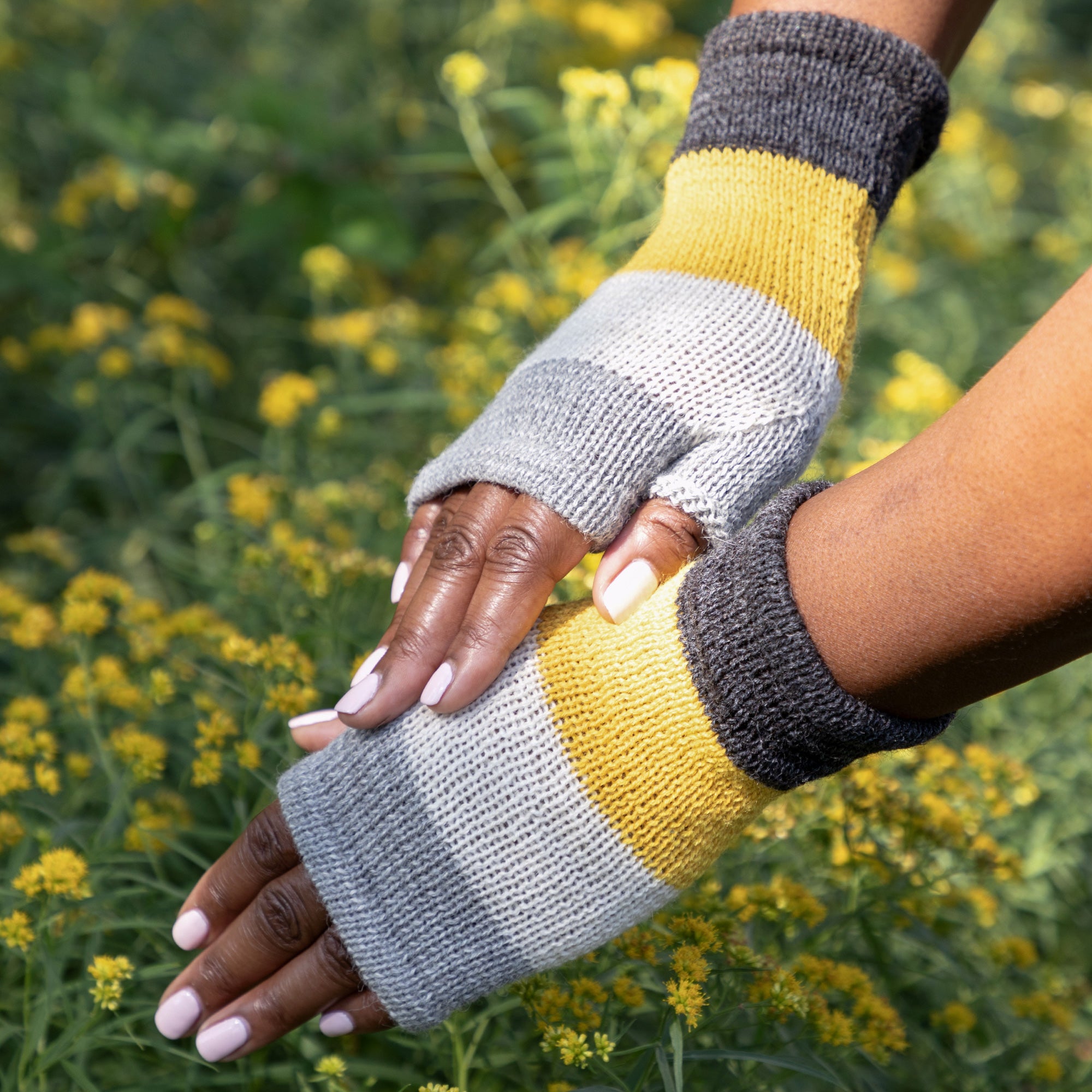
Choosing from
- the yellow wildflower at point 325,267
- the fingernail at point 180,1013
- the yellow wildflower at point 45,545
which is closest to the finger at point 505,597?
the fingernail at point 180,1013

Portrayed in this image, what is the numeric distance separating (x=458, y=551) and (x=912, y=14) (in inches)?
30.9

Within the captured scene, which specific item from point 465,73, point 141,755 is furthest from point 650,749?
point 465,73

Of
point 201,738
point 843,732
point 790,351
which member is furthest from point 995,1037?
point 201,738

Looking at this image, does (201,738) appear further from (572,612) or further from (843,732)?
(843,732)

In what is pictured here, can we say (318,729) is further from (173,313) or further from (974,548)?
(173,313)

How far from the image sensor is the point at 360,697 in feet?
3.04

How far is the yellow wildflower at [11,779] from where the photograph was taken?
42.8 inches

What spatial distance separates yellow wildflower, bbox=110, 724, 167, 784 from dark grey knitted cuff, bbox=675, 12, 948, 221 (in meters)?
0.86

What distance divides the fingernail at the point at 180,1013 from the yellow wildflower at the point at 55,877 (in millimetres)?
124

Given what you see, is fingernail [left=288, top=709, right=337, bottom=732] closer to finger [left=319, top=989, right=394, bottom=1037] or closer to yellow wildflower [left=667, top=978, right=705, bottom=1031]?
finger [left=319, top=989, right=394, bottom=1037]

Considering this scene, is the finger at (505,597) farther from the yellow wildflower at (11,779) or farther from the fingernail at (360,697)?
the yellow wildflower at (11,779)

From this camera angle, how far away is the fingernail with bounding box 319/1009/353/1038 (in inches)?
36.7

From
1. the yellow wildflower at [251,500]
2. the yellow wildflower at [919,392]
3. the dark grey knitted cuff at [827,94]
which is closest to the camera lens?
the dark grey knitted cuff at [827,94]

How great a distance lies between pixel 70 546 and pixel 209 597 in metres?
0.47
